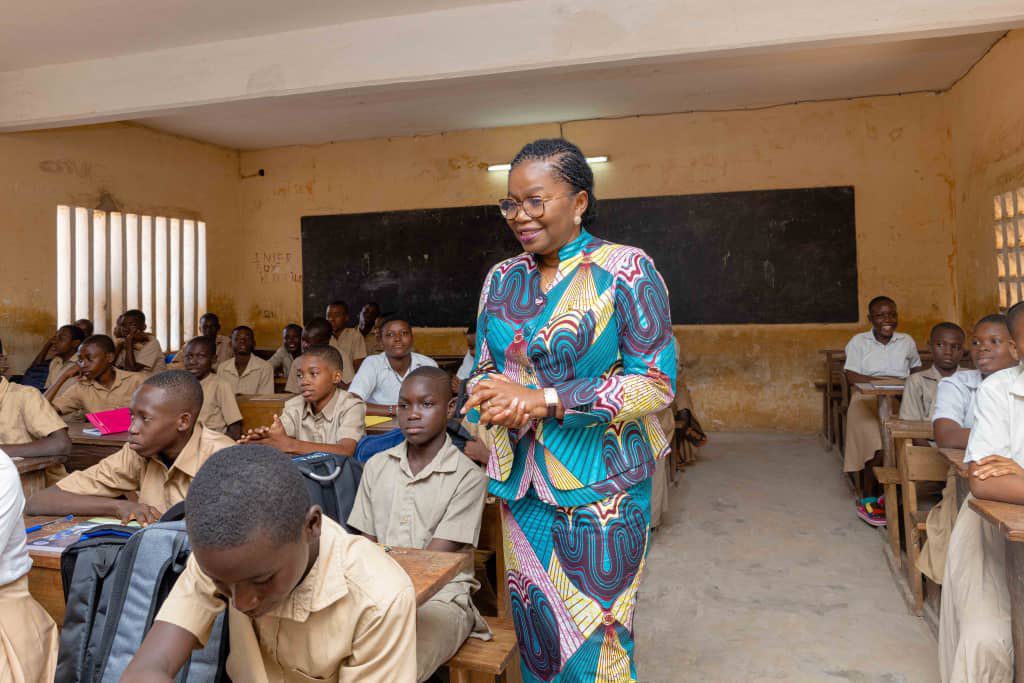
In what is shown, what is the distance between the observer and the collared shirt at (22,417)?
9.41 ft

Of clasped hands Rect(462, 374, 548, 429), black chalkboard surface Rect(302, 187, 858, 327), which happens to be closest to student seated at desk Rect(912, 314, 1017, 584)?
clasped hands Rect(462, 374, 548, 429)

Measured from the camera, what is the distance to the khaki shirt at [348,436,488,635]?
197 centimetres

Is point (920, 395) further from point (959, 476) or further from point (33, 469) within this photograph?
point (33, 469)

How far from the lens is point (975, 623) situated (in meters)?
1.94

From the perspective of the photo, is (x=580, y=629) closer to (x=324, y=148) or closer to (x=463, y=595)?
(x=463, y=595)

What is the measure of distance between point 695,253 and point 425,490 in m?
5.62

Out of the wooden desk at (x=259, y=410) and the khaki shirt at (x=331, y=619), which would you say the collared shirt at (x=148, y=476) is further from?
the wooden desk at (x=259, y=410)

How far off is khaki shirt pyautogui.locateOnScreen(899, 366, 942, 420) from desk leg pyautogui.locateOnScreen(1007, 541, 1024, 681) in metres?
2.12

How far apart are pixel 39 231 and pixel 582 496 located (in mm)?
6555

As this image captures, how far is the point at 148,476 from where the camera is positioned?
205 cm

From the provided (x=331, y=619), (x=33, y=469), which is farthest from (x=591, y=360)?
(x=33, y=469)

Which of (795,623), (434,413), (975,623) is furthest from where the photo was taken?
(795,623)

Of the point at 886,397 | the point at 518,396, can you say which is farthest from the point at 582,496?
the point at 886,397

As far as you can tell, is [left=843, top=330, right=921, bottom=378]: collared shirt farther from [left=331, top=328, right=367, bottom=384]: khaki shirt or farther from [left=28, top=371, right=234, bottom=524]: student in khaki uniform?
[left=28, top=371, right=234, bottom=524]: student in khaki uniform
